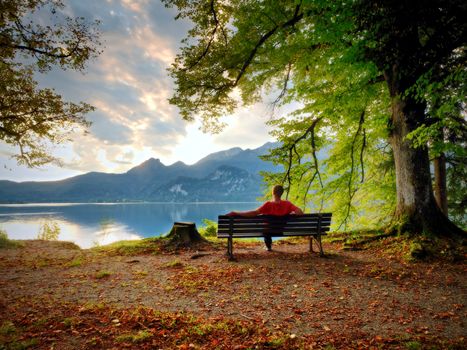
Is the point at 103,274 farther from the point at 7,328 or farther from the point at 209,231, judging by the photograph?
the point at 209,231

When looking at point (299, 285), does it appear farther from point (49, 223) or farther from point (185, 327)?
point (49, 223)

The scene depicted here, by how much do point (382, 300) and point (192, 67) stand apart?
9.55 metres

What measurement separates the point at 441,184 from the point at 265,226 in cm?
1050

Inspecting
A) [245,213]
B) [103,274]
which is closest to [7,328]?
[103,274]

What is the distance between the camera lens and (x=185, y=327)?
3770mm

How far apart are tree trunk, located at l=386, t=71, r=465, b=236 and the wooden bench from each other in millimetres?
2839

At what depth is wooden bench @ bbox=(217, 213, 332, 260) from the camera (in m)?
7.36

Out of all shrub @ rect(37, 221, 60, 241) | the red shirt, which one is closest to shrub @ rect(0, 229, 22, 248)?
shrub @ rect(37, 221, 60, 241)

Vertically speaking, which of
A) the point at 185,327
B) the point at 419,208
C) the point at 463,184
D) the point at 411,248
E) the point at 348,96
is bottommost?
the point at 185,327

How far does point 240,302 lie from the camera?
15.5 ft

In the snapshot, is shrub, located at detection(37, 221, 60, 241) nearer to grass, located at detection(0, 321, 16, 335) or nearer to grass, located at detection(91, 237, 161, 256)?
grass, located at detection(91, 237, 161, 256)

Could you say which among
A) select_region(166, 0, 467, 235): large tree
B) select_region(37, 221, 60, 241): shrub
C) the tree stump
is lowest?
select_region(37, 221, 60, 241): shrub

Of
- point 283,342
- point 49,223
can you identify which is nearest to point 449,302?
point 283,342

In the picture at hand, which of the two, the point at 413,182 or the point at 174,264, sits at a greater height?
the point at 413,182
